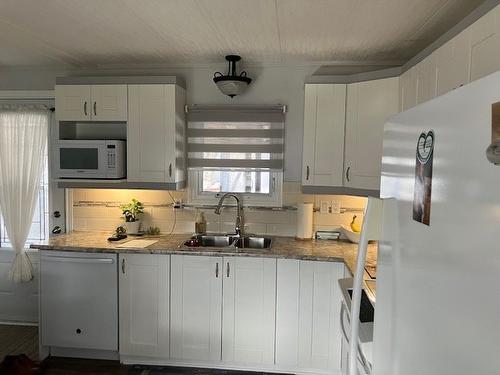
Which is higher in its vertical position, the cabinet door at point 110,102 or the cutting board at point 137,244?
the cabinet door at point 110,102

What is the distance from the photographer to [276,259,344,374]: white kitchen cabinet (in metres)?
2.62

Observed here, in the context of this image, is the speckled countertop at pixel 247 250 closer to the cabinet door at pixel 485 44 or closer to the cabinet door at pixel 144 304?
the cabinet door at pixel 144 304

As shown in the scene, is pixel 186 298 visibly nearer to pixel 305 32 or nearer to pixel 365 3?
pixel 305 32

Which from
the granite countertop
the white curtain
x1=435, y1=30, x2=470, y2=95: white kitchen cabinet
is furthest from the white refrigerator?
the white curtain

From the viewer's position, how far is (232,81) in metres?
2.88

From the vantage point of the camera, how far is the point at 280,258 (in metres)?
2.63

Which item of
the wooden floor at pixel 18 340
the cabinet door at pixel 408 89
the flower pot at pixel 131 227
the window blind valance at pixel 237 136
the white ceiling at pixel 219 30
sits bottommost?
the wooden floor at pixel 18 340

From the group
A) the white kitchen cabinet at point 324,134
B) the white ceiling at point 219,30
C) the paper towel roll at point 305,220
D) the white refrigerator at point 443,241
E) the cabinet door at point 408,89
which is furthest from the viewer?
the paper towel roll at point 305,220

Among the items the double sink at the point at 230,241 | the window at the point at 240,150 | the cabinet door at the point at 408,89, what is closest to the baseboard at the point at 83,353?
the double sink at the point at 230,241

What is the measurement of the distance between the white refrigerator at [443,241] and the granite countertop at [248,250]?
5.18 ft

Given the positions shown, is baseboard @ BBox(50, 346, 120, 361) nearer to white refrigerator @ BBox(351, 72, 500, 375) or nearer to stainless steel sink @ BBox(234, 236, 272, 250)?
stainless steel sink @ BBox(234, 236, 272, 250)

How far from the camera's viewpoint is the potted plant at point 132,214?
3188mm

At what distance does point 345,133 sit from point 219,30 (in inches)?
46.5

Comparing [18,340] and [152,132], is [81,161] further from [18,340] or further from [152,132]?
[18,340]
